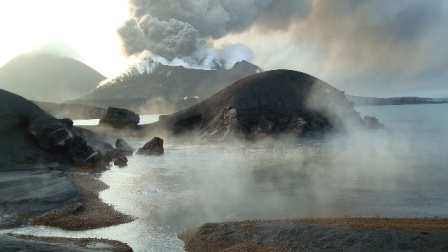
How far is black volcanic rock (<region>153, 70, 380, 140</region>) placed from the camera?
11912cm

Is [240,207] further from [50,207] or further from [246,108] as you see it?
[246,108]

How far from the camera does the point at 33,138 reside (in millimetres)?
61000

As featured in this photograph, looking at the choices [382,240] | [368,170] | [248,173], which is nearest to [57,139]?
[248,173]

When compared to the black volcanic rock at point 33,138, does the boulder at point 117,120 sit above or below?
above

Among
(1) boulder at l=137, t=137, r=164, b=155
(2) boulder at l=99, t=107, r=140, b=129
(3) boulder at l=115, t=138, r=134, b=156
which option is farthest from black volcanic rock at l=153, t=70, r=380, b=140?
(3) boulder at l=115, t=138, r=134, b=156

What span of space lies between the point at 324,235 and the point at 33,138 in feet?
176

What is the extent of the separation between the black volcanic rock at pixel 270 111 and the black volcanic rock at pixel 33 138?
57520mm

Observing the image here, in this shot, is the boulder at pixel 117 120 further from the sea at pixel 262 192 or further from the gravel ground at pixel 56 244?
the gravel ground at pixel 56 244

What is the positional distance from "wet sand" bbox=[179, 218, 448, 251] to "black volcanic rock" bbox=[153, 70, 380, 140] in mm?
88851

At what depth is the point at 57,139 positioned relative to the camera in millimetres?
62656

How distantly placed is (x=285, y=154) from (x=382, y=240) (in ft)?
183

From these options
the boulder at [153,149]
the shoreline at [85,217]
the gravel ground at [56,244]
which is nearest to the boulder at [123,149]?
the boulder at [153,149]

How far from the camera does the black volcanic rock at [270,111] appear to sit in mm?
119125

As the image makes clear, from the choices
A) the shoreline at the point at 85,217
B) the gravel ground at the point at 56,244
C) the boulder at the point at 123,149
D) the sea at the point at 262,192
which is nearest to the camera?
the gravel ground at the point at 56,244
